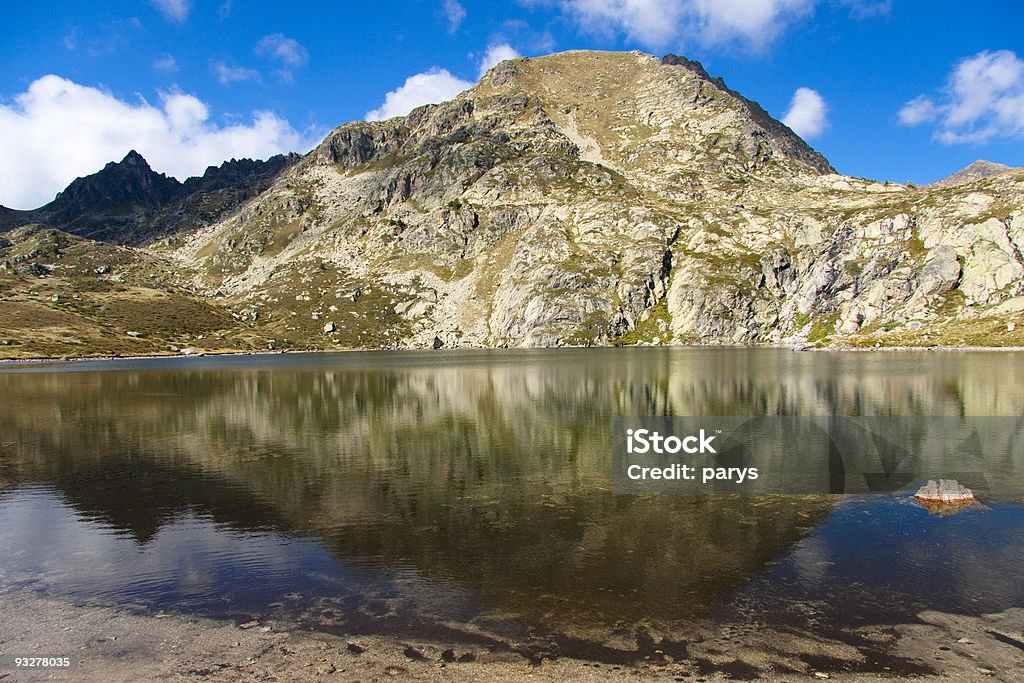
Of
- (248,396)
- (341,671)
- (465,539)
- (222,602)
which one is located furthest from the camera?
(248,396)

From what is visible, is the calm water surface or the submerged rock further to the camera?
the submerged rock

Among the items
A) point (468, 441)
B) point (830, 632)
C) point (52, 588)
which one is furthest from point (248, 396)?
point (830, 632)

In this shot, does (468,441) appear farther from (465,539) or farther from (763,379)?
(763,379)

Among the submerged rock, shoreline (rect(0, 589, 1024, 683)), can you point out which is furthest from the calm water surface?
the submerged rock

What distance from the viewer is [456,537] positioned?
77.0 ft

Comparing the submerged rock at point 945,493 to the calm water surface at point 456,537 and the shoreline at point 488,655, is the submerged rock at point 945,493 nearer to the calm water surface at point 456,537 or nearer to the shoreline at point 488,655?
the calm water surface at point 456,537

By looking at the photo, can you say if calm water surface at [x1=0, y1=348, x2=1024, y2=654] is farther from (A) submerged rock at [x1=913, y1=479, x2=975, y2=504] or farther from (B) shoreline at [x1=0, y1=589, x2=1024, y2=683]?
(A) submerged rock at [x1=913, y1=479, x2=975, y2=504]

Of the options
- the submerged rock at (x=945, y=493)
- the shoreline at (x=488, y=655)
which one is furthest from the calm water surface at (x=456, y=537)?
the submerged rock at (x=945, y=493)

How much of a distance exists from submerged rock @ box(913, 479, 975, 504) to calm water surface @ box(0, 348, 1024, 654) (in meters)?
1.26

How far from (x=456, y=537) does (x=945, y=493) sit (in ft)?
72.0

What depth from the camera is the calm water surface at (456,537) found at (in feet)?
55.4

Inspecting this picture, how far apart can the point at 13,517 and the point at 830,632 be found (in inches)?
1385

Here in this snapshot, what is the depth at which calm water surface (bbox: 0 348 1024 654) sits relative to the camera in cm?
1688

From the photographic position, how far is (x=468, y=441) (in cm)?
4422
